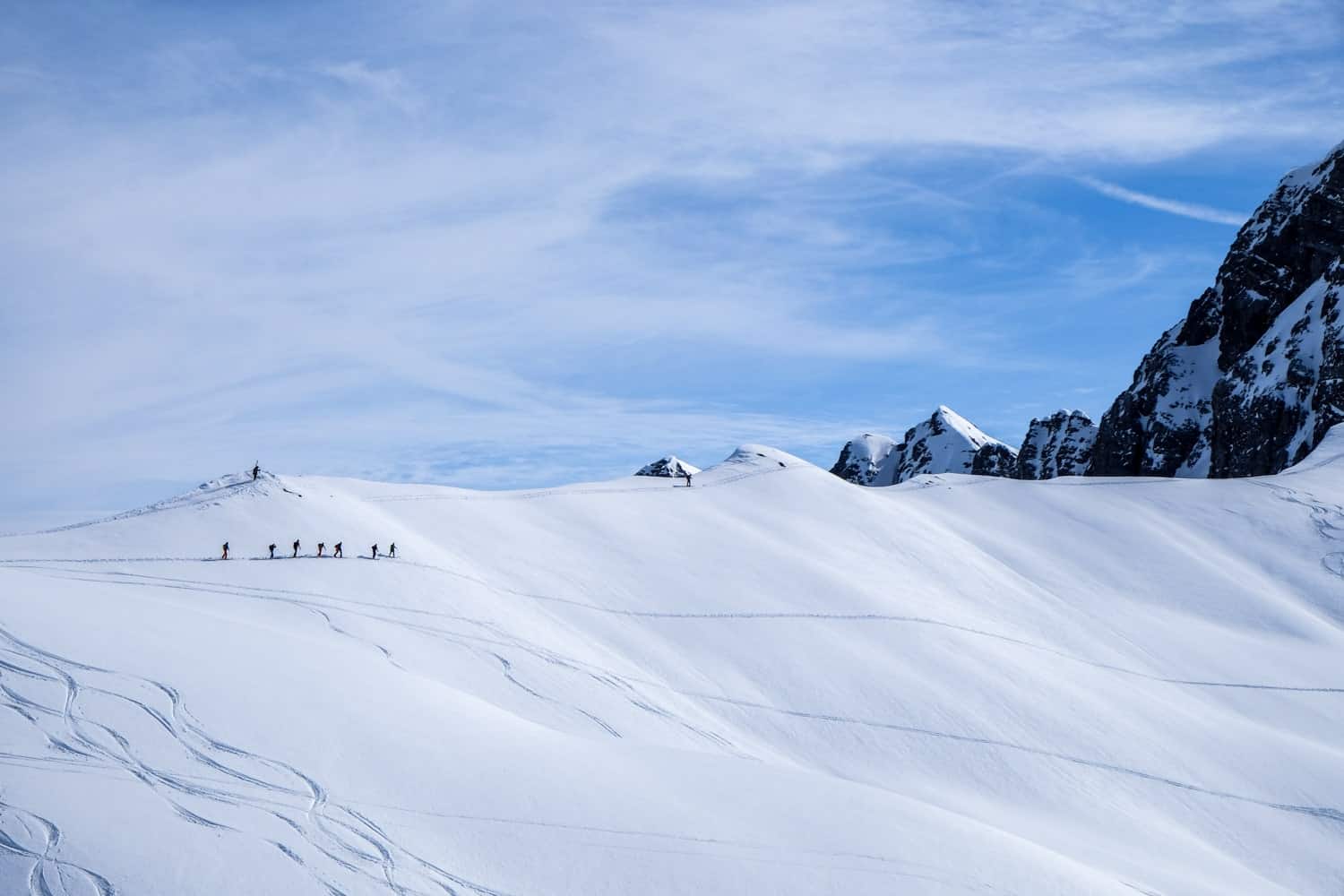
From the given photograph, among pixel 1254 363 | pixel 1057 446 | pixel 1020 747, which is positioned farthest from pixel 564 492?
pixel 1057 446

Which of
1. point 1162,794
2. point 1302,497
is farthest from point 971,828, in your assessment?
point 1302,497

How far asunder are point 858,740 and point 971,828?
10.3m

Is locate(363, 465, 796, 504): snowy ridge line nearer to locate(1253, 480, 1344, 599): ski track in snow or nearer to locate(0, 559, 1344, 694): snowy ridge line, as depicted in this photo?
locate(0, 559, 1344, 694): snowy ridge line

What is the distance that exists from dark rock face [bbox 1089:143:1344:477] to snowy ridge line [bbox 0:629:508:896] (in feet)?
391

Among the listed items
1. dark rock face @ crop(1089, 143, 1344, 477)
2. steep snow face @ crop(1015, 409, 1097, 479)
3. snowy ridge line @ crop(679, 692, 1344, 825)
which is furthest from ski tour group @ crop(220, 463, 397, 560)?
steep snow face @ crop(1015, 409, 1097, 479)

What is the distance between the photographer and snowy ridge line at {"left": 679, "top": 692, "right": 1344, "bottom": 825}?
34875 mm

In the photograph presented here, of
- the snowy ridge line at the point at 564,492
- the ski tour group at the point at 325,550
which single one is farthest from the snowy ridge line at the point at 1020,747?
the snowy ridge line at the point at 564,492

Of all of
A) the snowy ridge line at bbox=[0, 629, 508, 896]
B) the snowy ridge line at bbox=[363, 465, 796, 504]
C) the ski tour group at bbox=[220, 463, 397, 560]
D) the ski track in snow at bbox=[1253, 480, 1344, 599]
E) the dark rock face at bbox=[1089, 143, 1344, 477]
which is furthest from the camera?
the dark rock face at bbox=[1089, 143, 1344, 477]

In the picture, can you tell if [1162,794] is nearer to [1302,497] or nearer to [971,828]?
[971,828]

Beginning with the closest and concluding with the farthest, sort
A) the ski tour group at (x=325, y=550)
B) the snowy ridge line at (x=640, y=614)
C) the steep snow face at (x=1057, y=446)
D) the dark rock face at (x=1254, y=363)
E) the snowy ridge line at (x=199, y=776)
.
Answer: the snowy ridge line at (x=199, y=776) < the snowy ridge line at (x=640, y=614) < the ski tour group at (x=325, y=550) < the dark rock face at (x=1254, y=363) < the steep snow face at (x=1057, y=446)

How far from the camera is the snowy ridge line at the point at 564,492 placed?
149ft

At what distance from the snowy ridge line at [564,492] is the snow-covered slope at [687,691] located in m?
0.34

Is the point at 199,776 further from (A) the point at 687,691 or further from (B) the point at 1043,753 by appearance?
(B) the point at 1043,753

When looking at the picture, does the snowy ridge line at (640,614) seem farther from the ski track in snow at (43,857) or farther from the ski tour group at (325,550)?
the ski track in snow at (43,857)
